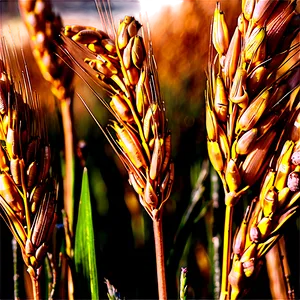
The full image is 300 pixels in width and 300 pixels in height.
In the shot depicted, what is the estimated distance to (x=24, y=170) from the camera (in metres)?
0.74

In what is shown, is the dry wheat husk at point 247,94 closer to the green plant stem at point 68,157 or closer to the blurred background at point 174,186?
the blurred background at point 174,186

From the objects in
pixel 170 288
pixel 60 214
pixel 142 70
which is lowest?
pixel 170 288

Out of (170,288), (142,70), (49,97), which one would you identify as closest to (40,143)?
(49,97)

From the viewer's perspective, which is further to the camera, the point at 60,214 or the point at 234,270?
the point at 60,214

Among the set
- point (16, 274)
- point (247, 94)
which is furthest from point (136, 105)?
point (16, 274)

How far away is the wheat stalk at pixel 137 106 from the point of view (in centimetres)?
71

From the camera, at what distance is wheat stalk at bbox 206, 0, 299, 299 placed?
670 mm

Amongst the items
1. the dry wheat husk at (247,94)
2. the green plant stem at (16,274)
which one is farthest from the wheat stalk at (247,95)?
the green plant stem at (16,274)

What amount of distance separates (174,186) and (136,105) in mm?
166

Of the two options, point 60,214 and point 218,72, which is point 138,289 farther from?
point 218,72

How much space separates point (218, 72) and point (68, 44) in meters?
0.24

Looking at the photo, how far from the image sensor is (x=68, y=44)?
2.54 feet

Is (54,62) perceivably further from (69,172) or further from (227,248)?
(227,248)

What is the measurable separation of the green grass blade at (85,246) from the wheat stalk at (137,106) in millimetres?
84
